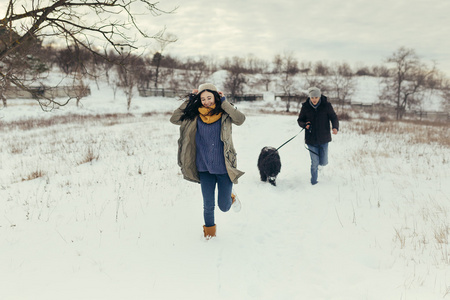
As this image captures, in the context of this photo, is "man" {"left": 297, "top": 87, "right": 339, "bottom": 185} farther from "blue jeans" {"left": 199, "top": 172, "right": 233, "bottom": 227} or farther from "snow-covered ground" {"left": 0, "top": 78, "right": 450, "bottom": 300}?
"blue jeans" {"left": 199, "top": 172, "right": 233, "bottom": 227}

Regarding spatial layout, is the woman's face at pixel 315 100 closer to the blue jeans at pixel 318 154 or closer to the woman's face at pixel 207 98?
the blue jeans at pixel 318 154

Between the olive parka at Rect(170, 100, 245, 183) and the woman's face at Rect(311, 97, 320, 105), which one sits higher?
the woman's face at Rect(311, 97, 320, 105)

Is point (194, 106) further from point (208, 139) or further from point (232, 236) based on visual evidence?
point (232, 236)

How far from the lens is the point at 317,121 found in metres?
5.02

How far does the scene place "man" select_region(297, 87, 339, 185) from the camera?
494 centimetres

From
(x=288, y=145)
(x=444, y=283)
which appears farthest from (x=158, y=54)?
(x=444, y=283)

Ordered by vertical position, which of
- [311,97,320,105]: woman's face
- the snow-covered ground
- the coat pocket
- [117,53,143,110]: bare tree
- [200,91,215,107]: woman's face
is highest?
[117,53,143,110]: bare tree

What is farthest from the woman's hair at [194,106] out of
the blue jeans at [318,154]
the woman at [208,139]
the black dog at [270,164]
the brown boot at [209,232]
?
the blue jeans at [318,154]

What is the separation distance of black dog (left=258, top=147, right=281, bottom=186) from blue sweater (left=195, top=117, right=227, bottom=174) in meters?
2.57

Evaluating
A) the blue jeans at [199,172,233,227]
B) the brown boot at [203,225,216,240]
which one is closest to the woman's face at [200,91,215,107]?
the blue jeans at [199,172,233,227]

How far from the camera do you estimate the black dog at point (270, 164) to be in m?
5.27

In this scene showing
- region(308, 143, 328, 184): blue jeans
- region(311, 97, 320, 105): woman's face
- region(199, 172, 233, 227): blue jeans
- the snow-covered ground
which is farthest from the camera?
region(308, 143, 328, 184): blue jeans

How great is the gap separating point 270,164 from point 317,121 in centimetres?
130

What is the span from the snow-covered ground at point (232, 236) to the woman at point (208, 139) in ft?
2.76
